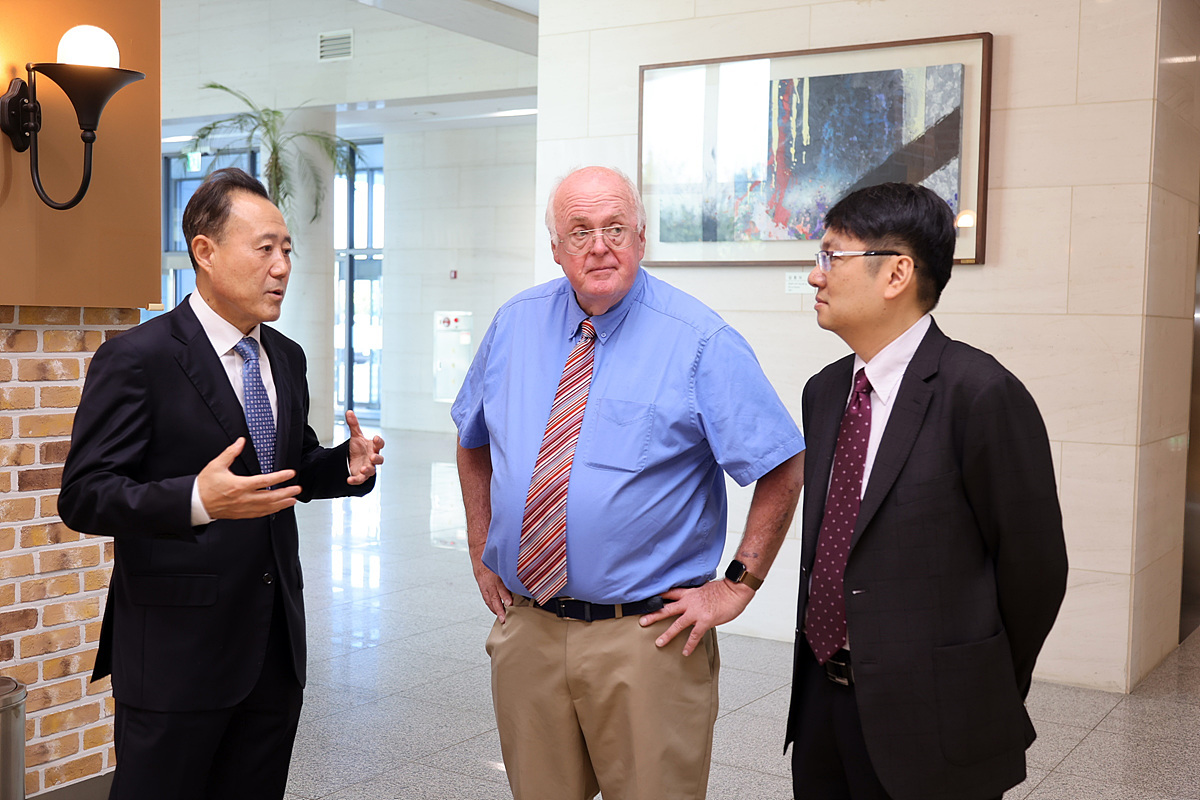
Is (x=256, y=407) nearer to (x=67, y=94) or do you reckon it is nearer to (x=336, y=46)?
(x=67, y=94)

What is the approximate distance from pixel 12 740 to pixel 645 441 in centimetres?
202

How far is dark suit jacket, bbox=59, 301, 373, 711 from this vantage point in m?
2.09

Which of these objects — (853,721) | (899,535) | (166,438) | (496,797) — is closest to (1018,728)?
(853,721)

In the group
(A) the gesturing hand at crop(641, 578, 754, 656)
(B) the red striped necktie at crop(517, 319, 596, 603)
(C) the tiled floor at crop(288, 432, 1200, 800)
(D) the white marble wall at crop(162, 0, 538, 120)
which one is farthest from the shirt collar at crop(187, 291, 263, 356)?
(D) the white marble wall at crop(162, 0, 538, 120)

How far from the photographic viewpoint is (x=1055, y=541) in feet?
6.41

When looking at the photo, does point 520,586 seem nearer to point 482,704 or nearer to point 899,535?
point 899,535

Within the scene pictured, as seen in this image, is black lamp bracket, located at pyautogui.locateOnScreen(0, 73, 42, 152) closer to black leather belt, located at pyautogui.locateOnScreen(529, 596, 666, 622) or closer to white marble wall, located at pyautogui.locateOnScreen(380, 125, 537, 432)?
black leather belt, located at pyautogui.locateOnScreen(529, 596, 666, 622)

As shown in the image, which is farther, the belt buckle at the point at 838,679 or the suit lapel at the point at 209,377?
the suit lapel at the point at 209,377

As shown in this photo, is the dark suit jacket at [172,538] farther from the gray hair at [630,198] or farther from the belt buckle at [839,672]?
the belt buckle at [839,672]

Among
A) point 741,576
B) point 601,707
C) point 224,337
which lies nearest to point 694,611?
point 741,576

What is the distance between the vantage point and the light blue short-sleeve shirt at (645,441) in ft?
7.49

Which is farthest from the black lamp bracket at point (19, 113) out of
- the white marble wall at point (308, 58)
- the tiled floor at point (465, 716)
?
the white marble wall at point (308, 58)

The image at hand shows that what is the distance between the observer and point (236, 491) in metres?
1.96

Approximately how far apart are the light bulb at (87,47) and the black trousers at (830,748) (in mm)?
2526
